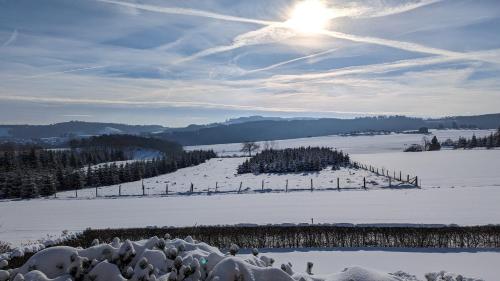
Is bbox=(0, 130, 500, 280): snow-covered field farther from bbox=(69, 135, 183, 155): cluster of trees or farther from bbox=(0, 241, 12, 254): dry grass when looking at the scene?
bbox=(69, 135, 183, 155): cluster of trees

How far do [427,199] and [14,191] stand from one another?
4360 centimetres

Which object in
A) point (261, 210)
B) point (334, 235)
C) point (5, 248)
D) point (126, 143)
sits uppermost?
point (126, 143)

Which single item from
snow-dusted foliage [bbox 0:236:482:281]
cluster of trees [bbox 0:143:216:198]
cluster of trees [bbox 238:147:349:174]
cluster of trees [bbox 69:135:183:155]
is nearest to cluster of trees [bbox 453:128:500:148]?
cluster of trees [bbox 238:147:349:174]

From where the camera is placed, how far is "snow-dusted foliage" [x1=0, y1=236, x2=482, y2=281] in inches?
248

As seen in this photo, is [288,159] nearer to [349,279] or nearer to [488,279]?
[488,279]

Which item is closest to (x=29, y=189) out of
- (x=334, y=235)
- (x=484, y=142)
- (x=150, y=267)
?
(x=334, y=235)

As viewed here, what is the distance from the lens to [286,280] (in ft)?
20.8

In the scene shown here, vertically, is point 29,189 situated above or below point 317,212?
below

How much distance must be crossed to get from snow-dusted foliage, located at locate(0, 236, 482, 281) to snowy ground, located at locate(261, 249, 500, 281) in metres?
6.95

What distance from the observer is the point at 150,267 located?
6379 mm

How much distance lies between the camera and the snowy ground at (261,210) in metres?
23.3

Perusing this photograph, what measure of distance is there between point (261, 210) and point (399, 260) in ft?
44.7

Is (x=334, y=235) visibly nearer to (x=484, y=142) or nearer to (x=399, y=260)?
(x=399, y=260)

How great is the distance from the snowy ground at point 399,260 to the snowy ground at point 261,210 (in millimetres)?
4953
